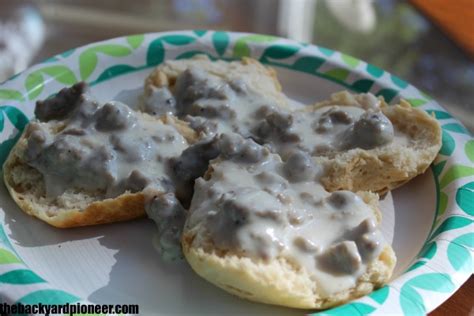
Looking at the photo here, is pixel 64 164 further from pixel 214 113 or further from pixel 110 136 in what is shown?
pixel 214 113

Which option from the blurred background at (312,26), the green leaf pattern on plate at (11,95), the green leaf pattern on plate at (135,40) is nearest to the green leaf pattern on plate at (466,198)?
the blurred background at (312,26)

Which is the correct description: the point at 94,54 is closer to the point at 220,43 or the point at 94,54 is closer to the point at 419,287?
the point at 220,43

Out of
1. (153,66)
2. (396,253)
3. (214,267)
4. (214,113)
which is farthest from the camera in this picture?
(153,66)

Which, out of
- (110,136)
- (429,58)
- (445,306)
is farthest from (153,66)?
(429,58)

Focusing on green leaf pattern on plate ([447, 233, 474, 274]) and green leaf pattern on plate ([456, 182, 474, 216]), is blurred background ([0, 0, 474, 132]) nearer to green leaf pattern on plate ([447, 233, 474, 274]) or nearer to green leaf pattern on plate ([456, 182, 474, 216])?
green leaf pattern on plate ([456, 182, 474, 216])

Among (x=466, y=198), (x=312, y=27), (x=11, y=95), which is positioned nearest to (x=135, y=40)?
(x=11, y=95)

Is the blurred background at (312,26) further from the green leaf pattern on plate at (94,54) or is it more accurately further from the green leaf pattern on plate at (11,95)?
the green leaf pattern on plate at (11,95)

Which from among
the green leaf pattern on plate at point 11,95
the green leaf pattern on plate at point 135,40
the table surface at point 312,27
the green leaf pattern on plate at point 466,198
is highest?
the green leaf pattern on plate at point 135,40

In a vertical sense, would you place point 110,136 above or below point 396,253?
above
